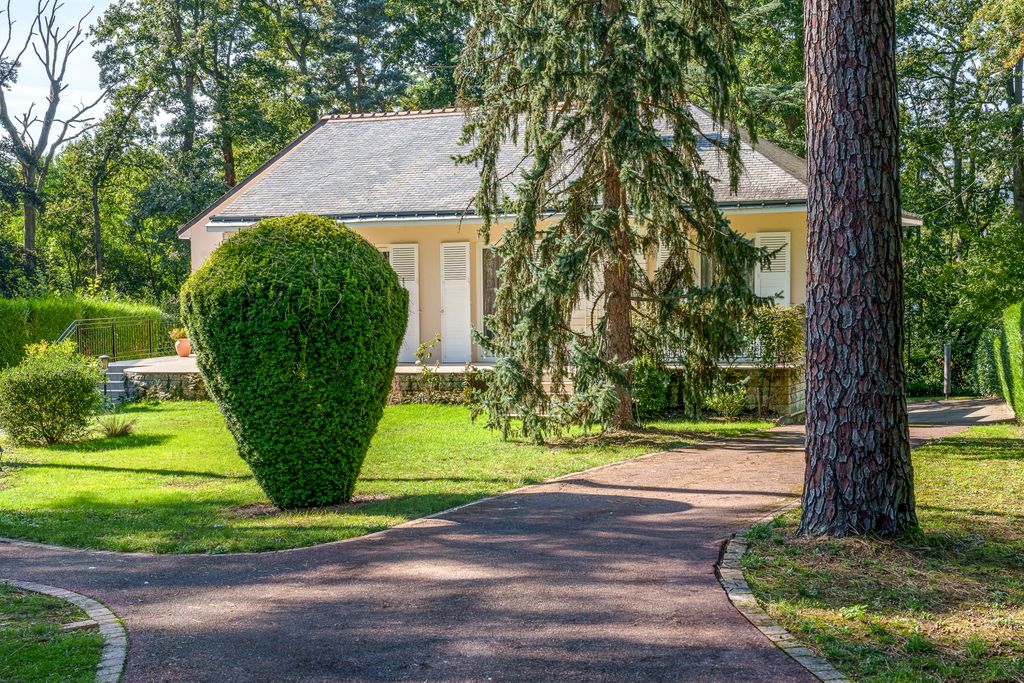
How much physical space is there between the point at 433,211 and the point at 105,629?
48.7 ft

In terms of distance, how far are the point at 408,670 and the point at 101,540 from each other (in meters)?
4.66

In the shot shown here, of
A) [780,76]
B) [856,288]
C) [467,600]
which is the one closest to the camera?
[467,600]

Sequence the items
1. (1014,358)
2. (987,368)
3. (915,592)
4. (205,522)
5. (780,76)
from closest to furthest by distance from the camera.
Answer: (915,592), (205,522), (1014,358), (987,368), (780,76)

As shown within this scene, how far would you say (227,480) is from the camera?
11.9 meters

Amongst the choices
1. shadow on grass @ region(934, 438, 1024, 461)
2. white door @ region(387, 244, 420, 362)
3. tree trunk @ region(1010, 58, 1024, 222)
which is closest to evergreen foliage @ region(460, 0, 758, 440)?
shadow on grass @ region(934, 438, 1024, 461)

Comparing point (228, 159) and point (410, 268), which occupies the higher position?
point (228, 159)

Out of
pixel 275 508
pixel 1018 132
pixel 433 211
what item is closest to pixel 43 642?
pixel 275 508

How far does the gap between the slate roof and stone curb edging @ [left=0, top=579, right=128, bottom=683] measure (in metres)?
13.1

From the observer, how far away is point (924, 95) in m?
34.0

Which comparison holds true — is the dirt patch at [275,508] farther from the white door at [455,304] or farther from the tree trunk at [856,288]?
the white door at [455,304]

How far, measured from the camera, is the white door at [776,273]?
18.5 m

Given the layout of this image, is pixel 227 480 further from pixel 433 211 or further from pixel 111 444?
pixel 433 211

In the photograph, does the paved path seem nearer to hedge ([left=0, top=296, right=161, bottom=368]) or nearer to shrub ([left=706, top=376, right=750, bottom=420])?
shrub ([left=706, top=376, right=750, bottom=420])

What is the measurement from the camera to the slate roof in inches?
765
